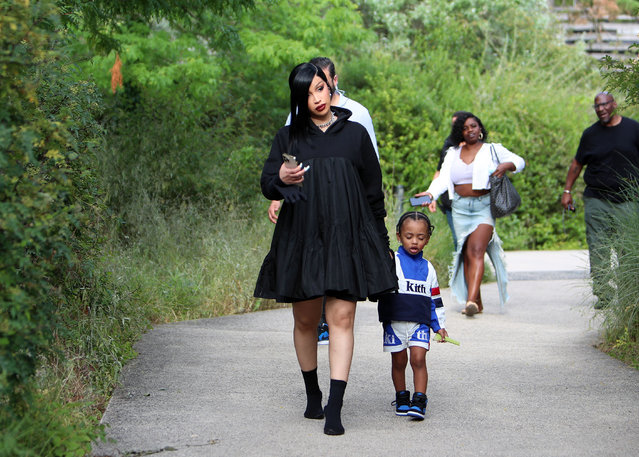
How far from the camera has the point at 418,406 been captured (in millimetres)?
5000

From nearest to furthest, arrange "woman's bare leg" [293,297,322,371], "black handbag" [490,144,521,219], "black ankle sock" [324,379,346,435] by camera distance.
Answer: "black ankle sock" [324,379,346,435], "woman's bare leg" [293,297,322,371], "black handbag" [490,144,521,219]

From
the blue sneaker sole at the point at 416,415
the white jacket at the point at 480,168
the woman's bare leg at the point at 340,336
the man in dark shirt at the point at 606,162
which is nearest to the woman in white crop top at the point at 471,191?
the white jacket at the point at 480,168

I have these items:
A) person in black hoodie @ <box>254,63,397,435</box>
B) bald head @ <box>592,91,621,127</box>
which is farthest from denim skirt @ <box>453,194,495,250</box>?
person in black hoodie @ <box>254,63,397,435</box>

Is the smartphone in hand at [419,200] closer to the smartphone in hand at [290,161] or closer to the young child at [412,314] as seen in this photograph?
the young child at [412,314]

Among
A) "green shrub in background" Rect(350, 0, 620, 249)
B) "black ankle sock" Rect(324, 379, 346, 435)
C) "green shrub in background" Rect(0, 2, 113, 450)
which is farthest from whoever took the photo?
"green shrub in background" Rect(350, 0, 620, 249)

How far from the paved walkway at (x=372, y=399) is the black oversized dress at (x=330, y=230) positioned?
71 cm

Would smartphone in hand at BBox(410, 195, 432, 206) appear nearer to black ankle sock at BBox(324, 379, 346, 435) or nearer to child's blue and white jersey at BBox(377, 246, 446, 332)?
child's blue and white jersey at BBox(377, 246, 446, 332)

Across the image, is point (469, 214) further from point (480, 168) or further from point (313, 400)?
point (313, 400)

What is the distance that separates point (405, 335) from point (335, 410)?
666mm

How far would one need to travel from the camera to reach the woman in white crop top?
9.10 m

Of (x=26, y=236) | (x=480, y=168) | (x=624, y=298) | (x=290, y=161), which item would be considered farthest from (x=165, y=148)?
(x=26, y=236)

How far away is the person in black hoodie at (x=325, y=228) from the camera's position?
470cm

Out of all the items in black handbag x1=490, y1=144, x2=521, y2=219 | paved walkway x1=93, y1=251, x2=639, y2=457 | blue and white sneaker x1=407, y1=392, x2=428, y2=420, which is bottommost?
paved walkway x1=93, y1=251, x2=639, y2=457

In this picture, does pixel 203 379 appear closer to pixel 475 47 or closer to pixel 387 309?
pixel 387 309
